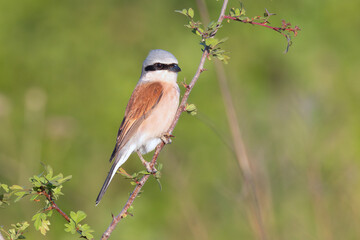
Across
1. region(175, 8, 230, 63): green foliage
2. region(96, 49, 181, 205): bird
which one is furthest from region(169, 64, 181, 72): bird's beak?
region(175, 8, 230, 63): green foliage

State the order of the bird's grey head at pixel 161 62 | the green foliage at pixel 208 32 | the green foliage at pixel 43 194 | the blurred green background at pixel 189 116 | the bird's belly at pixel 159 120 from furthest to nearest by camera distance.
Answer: the blurred green background at pixel 189 116
the bird's grey head at pixel 161 62
the bird's belly at pixel 159 120
the green foliage at pixel 208 32
the green foliage at pixel 43 194

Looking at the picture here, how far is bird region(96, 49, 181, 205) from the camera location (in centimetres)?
417

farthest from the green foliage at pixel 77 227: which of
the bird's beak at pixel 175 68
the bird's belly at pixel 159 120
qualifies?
the bird's beak at pixel 175 68

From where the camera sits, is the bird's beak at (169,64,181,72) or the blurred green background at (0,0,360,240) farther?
the blurred green background at (0,0,360,240)

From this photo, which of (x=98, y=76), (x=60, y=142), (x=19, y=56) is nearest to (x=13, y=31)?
(x=19, y=56)

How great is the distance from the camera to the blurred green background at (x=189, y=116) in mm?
4660

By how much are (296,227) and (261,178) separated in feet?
2.49

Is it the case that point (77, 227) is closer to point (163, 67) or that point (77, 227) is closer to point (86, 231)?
point (86, 231)

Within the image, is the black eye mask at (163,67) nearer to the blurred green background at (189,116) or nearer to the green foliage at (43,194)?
the blurred green background at (189,116)

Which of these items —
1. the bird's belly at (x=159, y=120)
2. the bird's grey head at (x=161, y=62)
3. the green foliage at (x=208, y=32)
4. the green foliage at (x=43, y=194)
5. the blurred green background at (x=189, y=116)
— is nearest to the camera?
the green foliage at (x=43, y=194)

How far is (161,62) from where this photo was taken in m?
4.32

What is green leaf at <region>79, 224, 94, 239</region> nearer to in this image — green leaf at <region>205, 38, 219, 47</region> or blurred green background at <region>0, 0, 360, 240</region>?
green leaf at <region>205, 38, 219, 47</region>

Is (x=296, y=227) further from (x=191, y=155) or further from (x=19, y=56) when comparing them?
(x=19, y=56)

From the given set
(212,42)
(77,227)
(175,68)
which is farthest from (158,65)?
(77,227)
